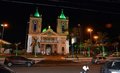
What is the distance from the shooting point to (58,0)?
36.6ft

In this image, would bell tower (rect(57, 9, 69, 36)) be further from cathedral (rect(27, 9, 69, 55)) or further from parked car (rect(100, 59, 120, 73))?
parked car (rect(100, 59, 120, 73))

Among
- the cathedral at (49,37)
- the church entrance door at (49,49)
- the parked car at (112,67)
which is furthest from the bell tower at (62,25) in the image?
the parked car at (112,67)

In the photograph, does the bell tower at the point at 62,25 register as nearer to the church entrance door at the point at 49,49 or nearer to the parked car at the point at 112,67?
the church entrance door at the point at 49,49

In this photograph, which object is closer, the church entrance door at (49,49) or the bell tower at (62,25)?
the church entrance door at (49,49)

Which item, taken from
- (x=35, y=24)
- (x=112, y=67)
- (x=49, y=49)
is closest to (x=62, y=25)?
(x=35, y=24)

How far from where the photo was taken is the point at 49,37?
282 ft

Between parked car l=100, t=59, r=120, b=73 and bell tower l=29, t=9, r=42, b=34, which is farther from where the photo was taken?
bell tower l=29, t=9, r=42, b=34

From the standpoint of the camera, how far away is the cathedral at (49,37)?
84750 millimetres

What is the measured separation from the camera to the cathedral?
8475 cm

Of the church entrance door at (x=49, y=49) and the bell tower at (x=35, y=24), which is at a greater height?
the bell tower at (x=35, y=24)

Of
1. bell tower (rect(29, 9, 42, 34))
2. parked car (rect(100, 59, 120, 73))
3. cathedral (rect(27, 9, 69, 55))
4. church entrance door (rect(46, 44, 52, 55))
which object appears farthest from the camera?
bell tower (rect(29, 9, 42, 34))

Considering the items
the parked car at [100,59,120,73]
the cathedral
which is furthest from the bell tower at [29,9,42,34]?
the parked car at [100,59,120,73]

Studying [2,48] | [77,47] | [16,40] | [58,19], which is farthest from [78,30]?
[16,40]

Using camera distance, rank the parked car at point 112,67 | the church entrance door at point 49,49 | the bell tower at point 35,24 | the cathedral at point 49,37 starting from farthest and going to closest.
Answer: the bell tower at point 35,24 → the cathedral at point 49,37 → the church entrance door at point 49,49 → the parked car at point 112,67
